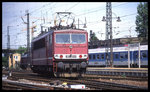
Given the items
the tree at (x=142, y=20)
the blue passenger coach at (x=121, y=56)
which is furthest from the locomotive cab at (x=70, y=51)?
the tree at (x=142, y=20)

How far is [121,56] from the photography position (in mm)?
34781

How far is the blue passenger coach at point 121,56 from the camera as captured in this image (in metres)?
31.3

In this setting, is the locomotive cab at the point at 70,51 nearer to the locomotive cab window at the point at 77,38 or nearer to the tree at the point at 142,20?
the locomotive cab window at the point at 77,38

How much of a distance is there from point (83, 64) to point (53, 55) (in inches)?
87.3

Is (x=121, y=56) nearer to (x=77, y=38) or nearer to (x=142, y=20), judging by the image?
(x=77, y=38)

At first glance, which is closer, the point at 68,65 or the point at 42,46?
the point at 68,65

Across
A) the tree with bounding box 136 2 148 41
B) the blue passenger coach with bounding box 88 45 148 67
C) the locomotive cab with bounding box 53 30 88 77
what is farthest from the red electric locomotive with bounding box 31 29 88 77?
the tree with bounding box 136 2 148 41

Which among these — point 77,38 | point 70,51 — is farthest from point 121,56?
point 70,51

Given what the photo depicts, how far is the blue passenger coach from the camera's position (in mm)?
31344

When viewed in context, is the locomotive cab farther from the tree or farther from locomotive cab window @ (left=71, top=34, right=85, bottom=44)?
the tree

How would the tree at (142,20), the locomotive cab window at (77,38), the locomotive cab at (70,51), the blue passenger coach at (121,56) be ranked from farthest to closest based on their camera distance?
the tree at (142,20) → the blue passenger coach at (121,56) → the locomotive cab window at (77,38) → the locomotive cab at (70,51)

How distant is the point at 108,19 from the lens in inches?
1204

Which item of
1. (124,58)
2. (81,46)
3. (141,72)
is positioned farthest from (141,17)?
(81,46)

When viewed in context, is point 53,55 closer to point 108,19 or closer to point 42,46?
point 42,46
